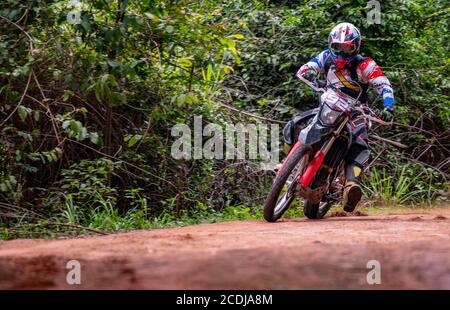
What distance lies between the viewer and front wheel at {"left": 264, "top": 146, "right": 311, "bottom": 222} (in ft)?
21.4

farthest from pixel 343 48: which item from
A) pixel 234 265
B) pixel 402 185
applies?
pixel 234 265

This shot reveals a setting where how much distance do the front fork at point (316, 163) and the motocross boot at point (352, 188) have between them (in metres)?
0.39

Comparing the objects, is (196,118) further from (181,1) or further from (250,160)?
(181,1)

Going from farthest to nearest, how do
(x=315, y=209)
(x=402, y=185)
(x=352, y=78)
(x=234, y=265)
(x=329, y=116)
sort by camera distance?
(x=402, y=185) < (x=315, y=209) < (x=352, y=78) < (x=329, y=116) < (x=234, y=265)

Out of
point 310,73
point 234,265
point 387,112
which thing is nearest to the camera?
point 234,265

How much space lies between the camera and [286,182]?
676 cm

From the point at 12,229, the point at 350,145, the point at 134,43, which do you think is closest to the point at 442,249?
the point at 350,145

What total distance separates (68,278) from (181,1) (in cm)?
488

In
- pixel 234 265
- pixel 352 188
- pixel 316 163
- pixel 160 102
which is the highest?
pixel 160 102

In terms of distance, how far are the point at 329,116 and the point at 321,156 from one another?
40cm

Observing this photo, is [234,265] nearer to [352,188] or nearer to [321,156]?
[321,156]

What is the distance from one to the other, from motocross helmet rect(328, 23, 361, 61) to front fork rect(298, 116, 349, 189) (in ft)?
2.88

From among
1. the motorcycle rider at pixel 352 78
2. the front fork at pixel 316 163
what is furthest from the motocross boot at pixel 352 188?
the front fork at pixel 316 163

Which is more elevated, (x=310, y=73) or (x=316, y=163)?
(x=310, y=73)
